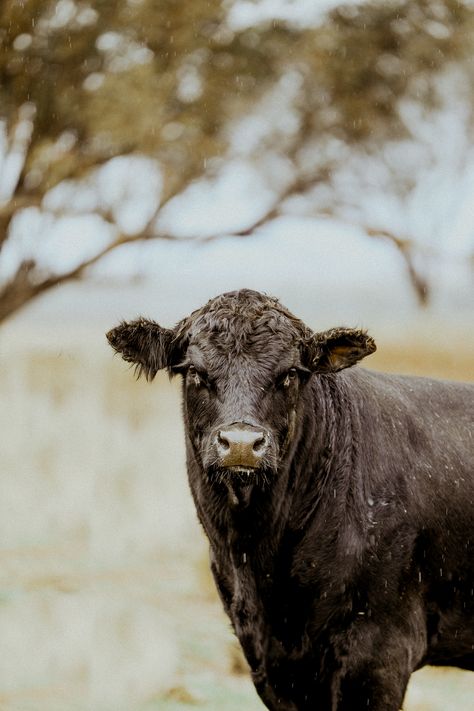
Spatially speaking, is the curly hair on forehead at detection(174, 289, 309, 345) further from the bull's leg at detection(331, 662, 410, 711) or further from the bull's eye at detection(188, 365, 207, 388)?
the bull's leg at detection(331, 662, 410, 711)

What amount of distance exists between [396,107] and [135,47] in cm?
451

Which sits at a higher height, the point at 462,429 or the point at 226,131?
Answer: the point at 226,131

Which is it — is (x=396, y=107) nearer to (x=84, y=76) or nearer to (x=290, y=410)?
(x=84, y=76)

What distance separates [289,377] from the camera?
455 centimetres

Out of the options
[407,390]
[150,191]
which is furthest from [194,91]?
[407,390]

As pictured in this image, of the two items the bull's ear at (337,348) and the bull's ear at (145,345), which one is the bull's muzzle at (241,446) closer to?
the bull's ear at (337,348)

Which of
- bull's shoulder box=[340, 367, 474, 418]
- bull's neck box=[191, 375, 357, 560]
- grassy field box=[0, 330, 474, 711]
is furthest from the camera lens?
grassy field box=[0, 330, 474, 711]

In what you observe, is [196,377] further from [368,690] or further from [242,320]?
[368,690]

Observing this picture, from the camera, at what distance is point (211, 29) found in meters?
14.4

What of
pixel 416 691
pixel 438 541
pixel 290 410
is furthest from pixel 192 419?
pixel 416 691

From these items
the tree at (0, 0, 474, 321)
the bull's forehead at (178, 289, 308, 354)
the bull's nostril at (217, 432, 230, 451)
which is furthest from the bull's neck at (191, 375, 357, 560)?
the tree at (0, 0, 474, 321)

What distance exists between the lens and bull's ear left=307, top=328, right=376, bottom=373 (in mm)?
4543

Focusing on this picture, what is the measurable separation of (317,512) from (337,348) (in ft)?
2.32

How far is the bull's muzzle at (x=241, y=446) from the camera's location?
407 centimetres
